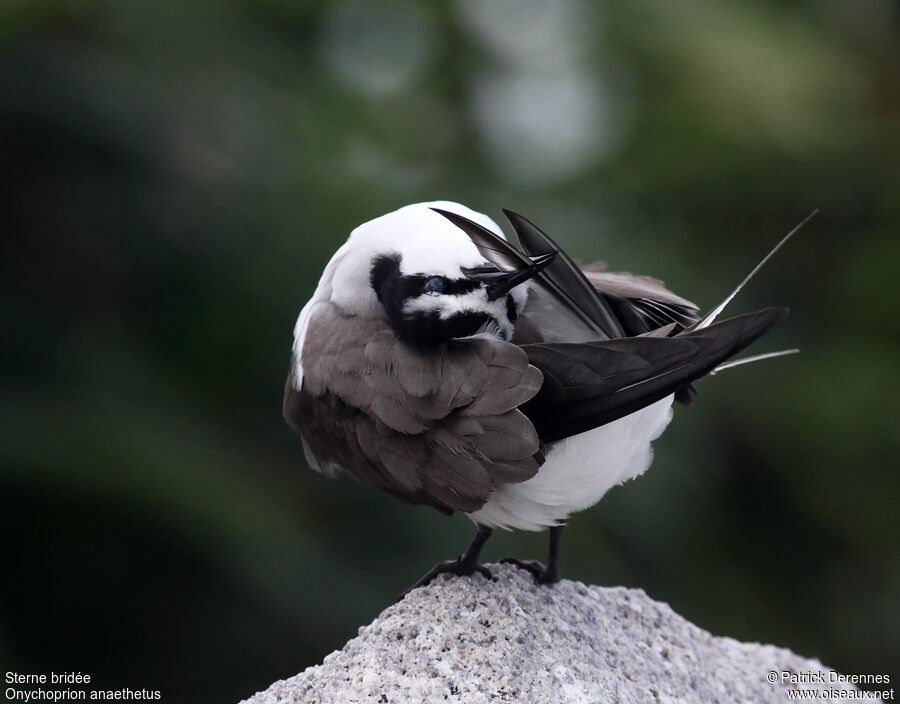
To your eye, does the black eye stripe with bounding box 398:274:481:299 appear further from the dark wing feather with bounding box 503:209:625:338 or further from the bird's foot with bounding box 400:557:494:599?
the bird's foot with bounding box 400:557:494:599

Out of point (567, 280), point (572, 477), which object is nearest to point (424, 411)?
point (572, 477)

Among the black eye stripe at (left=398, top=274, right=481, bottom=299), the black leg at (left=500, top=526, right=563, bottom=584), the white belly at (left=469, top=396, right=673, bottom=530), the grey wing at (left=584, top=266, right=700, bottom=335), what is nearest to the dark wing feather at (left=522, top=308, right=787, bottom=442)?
the white belly at (left=469, top=396, right=673, bottom=530)

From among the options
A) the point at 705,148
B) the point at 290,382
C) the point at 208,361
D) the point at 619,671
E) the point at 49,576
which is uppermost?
the point at 705,148

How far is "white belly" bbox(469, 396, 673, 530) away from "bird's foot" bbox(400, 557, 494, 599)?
0.16m

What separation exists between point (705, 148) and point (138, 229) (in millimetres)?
3171

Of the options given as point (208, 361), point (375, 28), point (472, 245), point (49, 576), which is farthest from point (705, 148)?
point (49, 576)

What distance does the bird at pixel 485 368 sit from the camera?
2.79 m

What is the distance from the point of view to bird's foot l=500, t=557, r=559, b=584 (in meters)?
3.39

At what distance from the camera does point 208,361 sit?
5.59 meters

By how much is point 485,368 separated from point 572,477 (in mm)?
416

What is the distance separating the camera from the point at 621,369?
9.09 ft

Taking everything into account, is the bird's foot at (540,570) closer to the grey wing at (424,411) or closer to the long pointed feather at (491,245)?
the grey wing at (424,411)

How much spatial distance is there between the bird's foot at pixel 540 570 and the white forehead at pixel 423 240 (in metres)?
0.98

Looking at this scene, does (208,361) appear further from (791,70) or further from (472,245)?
(791,70)
